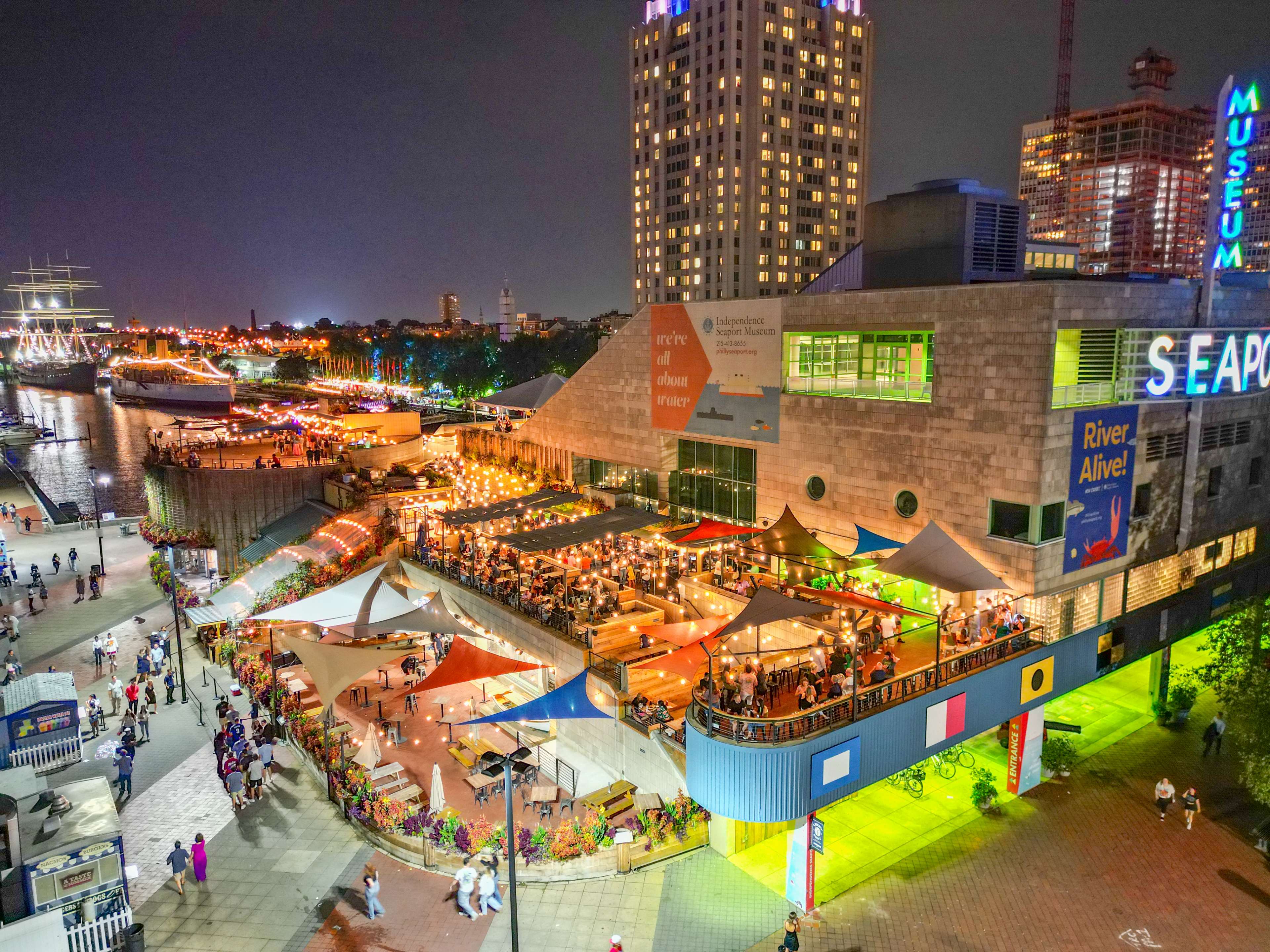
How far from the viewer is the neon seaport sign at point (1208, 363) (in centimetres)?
2284

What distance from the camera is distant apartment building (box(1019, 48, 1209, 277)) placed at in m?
173

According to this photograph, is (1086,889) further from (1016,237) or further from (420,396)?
(420,396)

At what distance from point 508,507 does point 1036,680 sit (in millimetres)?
19163

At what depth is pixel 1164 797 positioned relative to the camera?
2031cm

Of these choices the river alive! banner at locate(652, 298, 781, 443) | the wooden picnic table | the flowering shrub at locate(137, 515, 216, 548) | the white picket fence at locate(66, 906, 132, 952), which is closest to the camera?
the white picket fence at locate(66, 906, 132, 952)

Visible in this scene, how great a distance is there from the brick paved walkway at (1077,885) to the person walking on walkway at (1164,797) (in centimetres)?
20

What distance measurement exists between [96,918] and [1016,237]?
29926 millimetres

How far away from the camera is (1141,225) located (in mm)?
173000

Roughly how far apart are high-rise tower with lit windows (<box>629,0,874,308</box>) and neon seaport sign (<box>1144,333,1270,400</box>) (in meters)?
81.4

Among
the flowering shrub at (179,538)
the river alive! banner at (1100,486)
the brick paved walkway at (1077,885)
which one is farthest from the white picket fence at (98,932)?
the flowering shrub at (179,538)

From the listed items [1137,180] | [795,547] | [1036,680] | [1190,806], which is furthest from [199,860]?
[1137,180]

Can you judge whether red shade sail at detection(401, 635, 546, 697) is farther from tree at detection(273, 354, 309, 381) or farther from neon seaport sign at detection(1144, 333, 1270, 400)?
→ tree at detection(273, 354, 309, 381)

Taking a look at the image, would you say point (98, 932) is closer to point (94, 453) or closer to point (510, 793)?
point (510, 793)

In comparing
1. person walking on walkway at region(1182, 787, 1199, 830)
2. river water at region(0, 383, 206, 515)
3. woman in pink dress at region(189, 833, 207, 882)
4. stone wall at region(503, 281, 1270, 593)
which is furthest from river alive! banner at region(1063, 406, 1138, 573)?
river water at region(0, 383, 206, 515)
